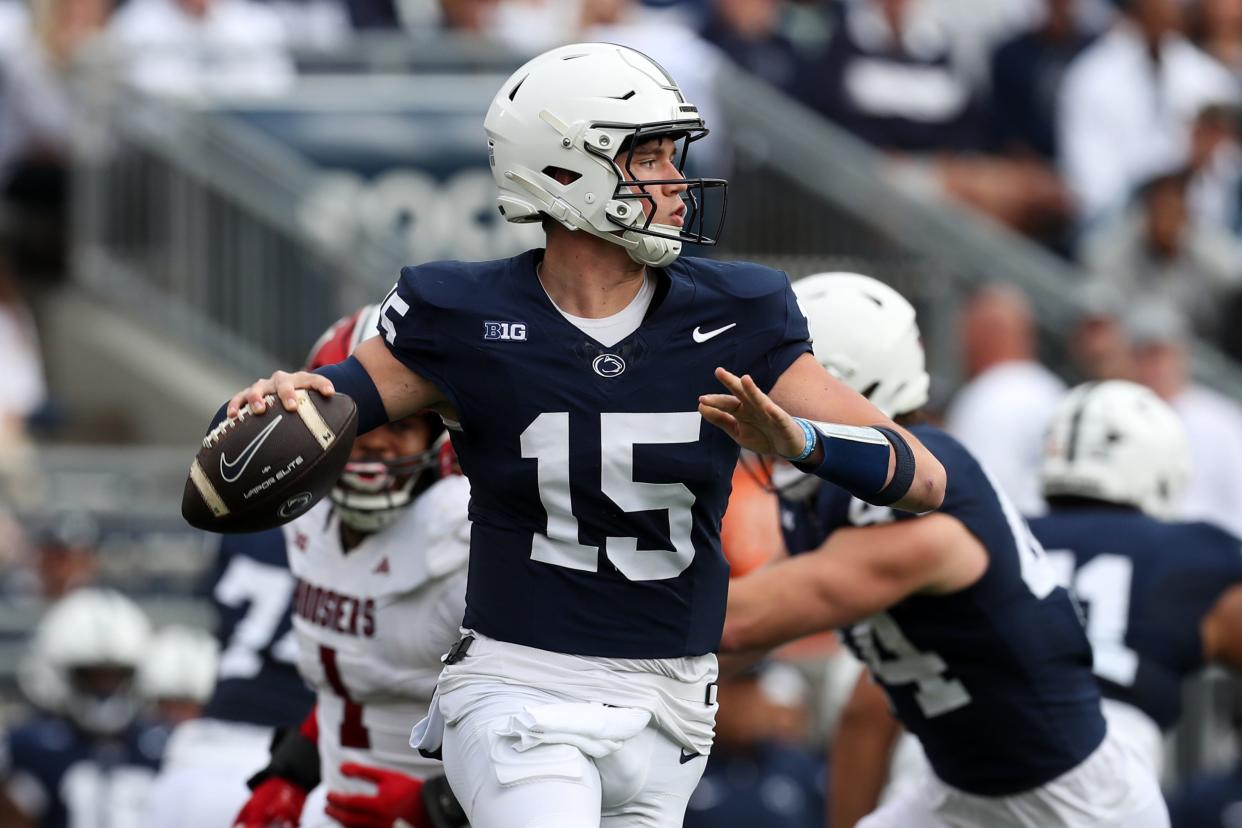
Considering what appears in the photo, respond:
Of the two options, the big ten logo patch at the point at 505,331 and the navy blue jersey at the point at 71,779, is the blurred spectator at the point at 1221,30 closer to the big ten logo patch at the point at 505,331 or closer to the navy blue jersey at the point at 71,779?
the navy blue jersey at the point at 71,779

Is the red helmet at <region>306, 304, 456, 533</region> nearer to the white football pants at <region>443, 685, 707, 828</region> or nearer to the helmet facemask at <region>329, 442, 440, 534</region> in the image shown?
the helmet facemask at <region>329, 442, 440, 534</region>

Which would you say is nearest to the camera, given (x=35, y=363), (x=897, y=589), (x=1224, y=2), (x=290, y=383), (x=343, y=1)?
(x=290, y=383)

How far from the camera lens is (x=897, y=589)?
5.04m

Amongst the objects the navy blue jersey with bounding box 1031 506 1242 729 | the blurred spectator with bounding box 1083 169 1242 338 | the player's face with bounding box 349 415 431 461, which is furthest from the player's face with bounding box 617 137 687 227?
the blurred spectator with bounding box 1083 169 1242 338

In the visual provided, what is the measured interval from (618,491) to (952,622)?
1263 mm

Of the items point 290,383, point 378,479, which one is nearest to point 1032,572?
point 378,479

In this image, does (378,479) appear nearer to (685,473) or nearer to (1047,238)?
(685,473)

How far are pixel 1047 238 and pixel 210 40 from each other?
454 centimetres

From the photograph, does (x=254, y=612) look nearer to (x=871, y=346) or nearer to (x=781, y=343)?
(x=871, y=346)

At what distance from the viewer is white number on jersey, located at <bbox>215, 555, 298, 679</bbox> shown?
6.36 meters

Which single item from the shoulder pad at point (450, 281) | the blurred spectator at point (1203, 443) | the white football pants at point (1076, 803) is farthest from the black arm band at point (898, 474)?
the blurred spectator at point (1203, 443)

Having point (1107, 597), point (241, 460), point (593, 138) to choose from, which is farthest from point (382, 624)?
point (1107, 597)

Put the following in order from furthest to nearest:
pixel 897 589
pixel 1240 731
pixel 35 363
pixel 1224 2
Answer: pixel 1224 2
pixel 35 363
pixel 1240 731
pixel 897 589

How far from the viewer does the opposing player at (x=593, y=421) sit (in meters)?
4.21
